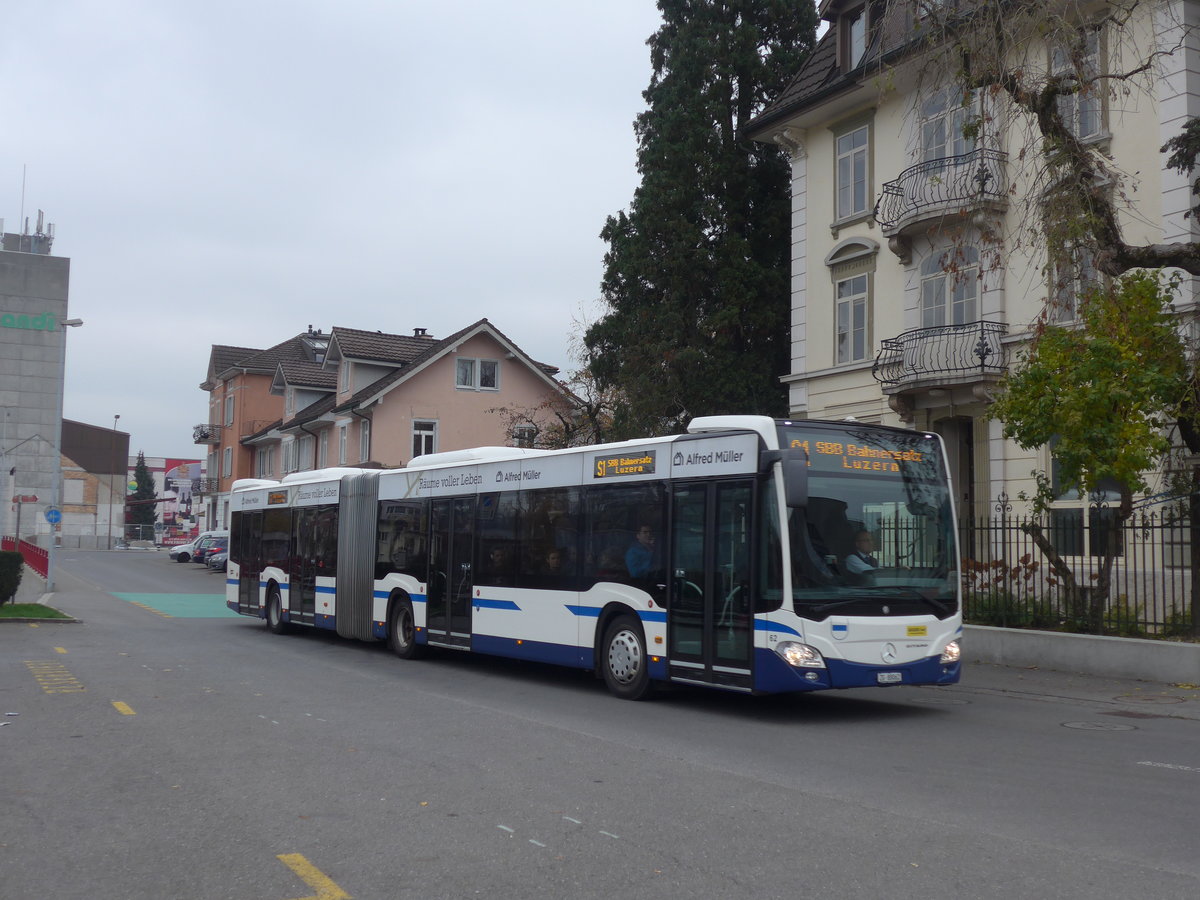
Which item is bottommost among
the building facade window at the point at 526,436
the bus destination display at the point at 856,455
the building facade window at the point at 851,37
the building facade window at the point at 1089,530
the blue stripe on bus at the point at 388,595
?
the blue stripe on bus at the point at 388,595

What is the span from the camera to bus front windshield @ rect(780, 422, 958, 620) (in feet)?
36.9

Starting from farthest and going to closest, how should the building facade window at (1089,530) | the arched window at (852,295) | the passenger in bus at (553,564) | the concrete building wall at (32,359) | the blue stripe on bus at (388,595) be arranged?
1. the concrete building wall at (32,359)
2. the arched window at (852,295)
3. the blue stripe on bus at (388,595)
4. the building facade window at (1089,530)
5. the passenger in bus at (553,564)

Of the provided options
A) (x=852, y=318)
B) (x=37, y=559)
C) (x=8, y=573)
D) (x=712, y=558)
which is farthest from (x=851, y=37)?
(x=37, y=559)

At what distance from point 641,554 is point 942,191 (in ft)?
41.1

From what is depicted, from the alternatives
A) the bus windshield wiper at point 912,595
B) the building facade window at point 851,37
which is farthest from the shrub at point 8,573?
the building facade window at point 851,37

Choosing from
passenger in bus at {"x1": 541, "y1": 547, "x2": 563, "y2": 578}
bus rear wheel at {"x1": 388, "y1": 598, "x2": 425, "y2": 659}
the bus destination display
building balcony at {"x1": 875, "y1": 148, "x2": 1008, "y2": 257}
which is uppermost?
building balcony at {"x1": 875, "y1": 148, "x2": 1008, "y2": 257}

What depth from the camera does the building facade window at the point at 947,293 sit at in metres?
22.4

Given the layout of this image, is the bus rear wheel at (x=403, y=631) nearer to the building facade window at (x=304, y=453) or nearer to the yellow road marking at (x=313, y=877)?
the yellow road marking at (x=313, y=877)

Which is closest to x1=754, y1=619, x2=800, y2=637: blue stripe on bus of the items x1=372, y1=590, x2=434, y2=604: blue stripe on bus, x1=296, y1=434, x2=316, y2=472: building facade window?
x1=372, y1=590, x2=434, y2=604: blue stripe on bus

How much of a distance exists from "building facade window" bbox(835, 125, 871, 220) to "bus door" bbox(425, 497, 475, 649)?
12627mm

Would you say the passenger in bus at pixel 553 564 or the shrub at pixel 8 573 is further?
the shrub at pixel 8 573

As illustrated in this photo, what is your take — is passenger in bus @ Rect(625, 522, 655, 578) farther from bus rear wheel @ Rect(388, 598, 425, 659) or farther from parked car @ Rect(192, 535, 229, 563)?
parked car @ Rect(192, 535, 229, 563)

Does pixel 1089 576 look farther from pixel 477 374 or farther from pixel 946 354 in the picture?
pixel 477 374

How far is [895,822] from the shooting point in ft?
23.1
